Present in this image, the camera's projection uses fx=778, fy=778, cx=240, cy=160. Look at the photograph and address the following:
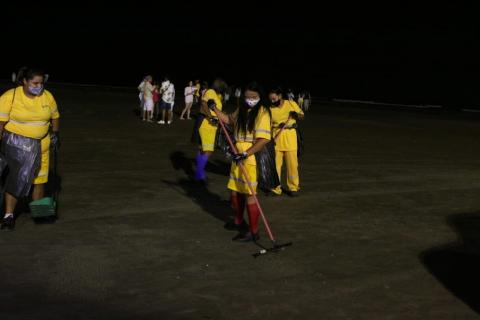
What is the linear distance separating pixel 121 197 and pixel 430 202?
4344 millimetres

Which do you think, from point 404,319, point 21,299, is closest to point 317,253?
point 404,319

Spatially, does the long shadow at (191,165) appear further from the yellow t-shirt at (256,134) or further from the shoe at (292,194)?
the yellow t-shirt at (256,134)

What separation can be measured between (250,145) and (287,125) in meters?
3.42

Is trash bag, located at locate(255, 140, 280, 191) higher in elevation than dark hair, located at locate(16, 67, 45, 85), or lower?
lower

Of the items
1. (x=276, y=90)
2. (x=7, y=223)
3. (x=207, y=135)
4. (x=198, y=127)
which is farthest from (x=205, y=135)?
(x=7, y=223)

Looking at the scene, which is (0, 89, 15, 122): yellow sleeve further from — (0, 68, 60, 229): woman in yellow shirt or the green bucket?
the green bucket

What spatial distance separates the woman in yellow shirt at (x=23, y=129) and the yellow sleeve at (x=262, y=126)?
2.33 m

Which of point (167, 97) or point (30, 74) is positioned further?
point (167, 97)

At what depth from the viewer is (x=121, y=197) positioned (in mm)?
10664

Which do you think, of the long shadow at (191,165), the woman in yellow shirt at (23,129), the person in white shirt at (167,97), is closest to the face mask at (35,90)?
the woman in yellow shirt at (23,129)

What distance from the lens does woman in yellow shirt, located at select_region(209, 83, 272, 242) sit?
7984 mm

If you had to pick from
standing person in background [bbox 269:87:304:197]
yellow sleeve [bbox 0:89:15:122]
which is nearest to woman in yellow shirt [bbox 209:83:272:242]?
yellow sleeve [bbox 0:89:15:122]

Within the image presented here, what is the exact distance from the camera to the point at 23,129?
838 cm

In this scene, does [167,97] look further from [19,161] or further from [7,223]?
[7,223]
